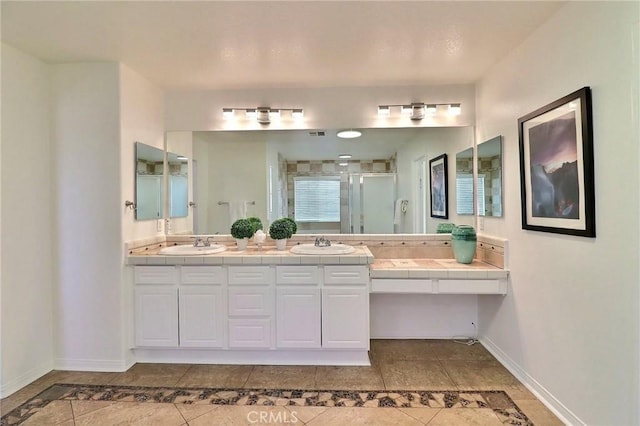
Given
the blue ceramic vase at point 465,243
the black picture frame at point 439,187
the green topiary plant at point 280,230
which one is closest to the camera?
the blue ceramic vase at point 465,243

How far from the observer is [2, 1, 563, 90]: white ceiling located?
1837mm

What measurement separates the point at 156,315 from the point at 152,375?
44cm

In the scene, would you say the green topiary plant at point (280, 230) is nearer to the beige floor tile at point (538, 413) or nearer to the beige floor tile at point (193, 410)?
the beige floor tile at point (193, 410)

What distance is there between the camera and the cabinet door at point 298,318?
2.55m

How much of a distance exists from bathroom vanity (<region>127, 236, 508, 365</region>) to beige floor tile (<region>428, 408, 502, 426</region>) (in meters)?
0.72

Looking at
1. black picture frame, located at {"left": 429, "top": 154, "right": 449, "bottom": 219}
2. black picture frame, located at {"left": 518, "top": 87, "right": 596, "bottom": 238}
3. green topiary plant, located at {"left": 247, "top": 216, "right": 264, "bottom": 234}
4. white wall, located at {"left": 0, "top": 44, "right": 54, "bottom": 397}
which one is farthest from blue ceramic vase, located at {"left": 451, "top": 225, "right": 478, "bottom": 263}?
white wall, located at {"left": 0, "top": 44, "right": 54, "bottom": 397}

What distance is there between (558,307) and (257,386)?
6.64 ft

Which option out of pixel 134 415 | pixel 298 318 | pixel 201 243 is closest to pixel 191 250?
pixel 201 243

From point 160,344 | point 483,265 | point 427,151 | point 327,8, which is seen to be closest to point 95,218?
point 160,344

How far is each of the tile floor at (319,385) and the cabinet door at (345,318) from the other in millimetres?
215

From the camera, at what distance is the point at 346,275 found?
8.38 ft

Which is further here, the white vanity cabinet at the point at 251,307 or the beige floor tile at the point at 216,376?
the white vanity cabinet at the point at 251,307

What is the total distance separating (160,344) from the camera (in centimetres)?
262

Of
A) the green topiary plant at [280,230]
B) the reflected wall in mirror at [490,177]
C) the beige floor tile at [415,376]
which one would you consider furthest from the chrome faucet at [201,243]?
the reflected wall in mirror at [490,177]
